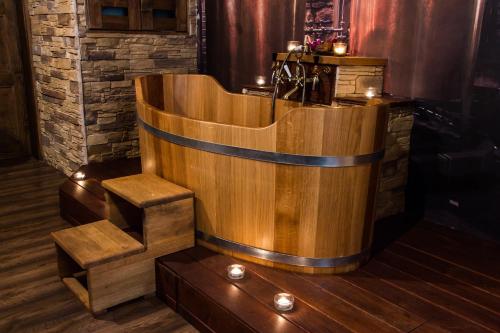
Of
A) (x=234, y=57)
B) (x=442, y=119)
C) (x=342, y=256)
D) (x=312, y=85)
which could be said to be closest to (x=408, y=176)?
(x=442, y=119)

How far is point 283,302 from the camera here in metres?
2.15

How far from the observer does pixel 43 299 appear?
2.66 meters

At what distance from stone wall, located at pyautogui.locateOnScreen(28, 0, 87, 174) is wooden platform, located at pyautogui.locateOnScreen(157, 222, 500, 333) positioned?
2.31 metres

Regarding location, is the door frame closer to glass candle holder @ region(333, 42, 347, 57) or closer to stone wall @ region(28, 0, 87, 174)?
stone wall @ region(28, 0, 87, 174)

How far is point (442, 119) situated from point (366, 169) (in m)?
1.06

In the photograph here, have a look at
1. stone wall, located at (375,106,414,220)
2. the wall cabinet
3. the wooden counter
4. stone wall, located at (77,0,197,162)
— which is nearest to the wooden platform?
stone wall, located at (375,106,414,220)

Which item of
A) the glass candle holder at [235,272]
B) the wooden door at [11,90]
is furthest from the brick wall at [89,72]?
the glass candle holder at [235,272]

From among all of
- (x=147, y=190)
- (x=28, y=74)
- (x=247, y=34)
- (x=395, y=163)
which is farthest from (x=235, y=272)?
(x=28, y=74)

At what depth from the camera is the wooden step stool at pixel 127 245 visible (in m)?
2.47

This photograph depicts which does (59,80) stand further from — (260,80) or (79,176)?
(260,80)

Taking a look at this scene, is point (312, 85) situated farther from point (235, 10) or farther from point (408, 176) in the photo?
point (235, 10)

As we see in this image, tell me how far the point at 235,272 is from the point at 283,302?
37cm

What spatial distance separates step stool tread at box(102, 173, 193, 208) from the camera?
2555 mm

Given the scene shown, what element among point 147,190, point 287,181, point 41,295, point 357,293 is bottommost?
point 41,295
